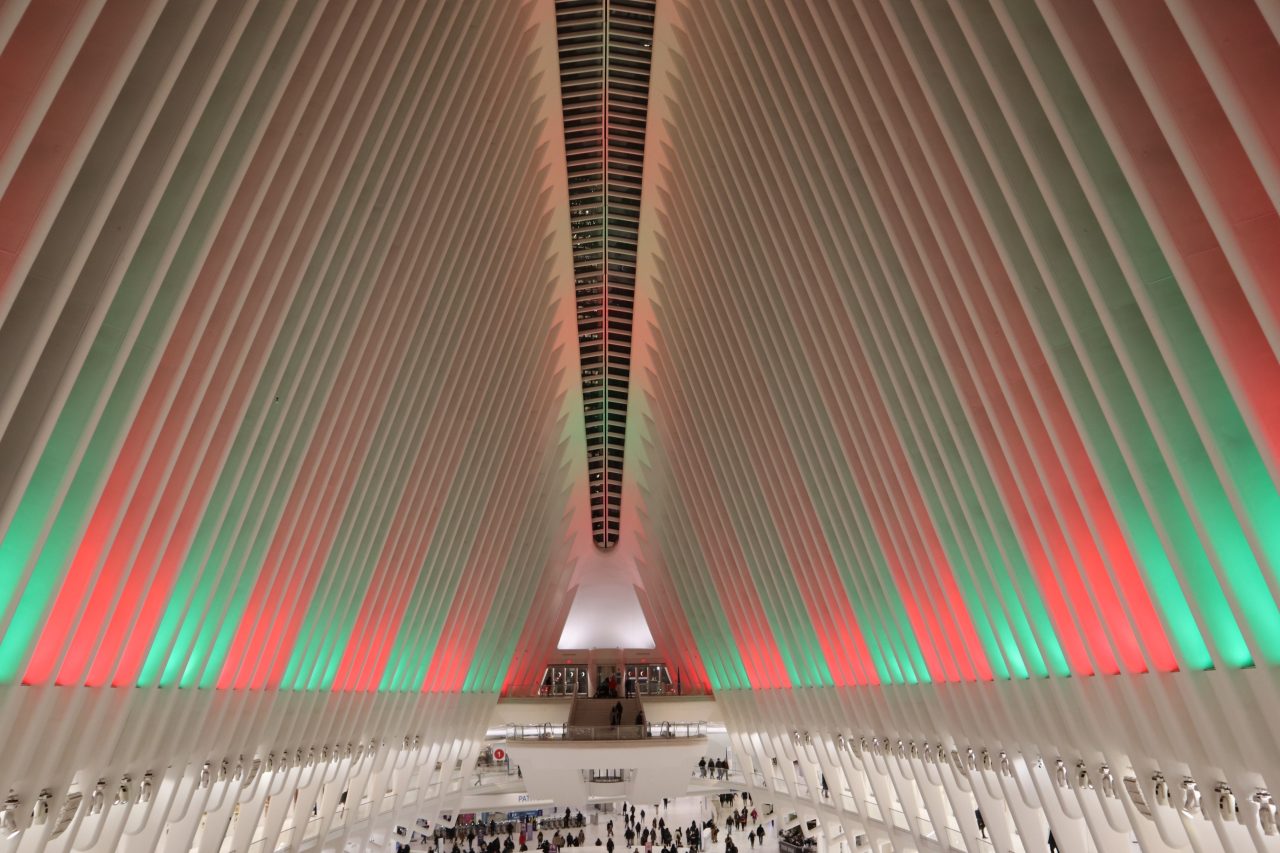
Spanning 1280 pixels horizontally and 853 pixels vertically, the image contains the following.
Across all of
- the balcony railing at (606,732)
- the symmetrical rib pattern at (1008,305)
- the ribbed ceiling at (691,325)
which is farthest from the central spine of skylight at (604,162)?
the balcony railing at (606,732)

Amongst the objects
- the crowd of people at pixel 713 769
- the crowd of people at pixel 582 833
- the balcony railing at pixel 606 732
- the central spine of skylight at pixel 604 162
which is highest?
the central spine of skylight at pixel 604 162

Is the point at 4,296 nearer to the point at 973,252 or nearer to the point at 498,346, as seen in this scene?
the point at 973,252

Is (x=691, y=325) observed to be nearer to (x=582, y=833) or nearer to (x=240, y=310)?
(x=240, y=310)

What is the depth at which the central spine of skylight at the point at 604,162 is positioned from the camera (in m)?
18.3

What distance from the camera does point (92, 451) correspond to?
9328 millimetres

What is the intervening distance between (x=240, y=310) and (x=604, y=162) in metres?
12.9

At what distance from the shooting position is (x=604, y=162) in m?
21.7

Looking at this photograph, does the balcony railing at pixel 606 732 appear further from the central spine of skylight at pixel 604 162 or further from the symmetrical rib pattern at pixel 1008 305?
the symmetrical rib pattern at pixel 1008 305

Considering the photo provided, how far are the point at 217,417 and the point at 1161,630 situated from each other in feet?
34.7

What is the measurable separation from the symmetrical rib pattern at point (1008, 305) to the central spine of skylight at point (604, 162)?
0.84 metres

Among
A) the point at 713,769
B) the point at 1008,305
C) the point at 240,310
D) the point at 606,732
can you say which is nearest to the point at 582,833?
the point at 713,769

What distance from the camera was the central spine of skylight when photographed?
18.3m

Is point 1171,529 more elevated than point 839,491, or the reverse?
point 839,491

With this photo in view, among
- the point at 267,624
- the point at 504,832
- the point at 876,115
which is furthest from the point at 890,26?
the point at 504,832
